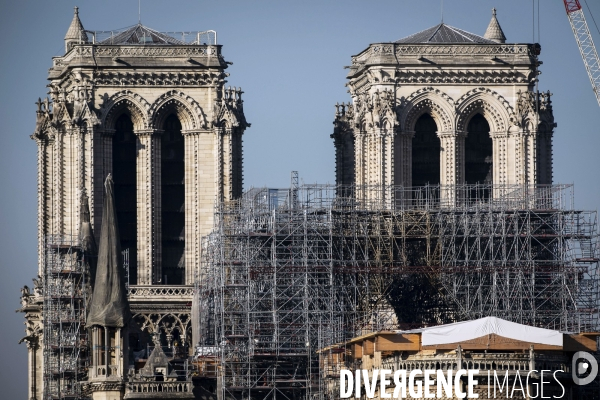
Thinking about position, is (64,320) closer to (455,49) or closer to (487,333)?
(455,49)

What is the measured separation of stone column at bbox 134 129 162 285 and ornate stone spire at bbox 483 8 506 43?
2463 centimetres

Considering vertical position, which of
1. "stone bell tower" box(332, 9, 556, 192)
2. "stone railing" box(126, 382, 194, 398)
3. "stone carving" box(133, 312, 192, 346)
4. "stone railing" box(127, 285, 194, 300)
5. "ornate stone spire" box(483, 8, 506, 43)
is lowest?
"stone railing" box(126, 382, 194, 398)

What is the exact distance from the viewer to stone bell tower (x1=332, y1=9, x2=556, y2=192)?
154 metres

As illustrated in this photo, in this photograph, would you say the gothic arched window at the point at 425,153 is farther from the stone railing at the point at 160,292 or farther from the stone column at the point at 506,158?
the stone railing at the point at 160,292

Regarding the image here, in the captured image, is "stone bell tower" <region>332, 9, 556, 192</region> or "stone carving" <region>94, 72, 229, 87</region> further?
"stone carving" <region>94, 72, 229, 87</region>

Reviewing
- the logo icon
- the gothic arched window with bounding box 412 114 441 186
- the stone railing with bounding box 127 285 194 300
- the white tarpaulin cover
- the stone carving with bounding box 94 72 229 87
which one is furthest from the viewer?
the stone carving with bounding box 94 72 229 87

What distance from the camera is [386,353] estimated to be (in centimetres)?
13000

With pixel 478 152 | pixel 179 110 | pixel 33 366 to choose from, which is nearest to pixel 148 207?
pixel 179 110

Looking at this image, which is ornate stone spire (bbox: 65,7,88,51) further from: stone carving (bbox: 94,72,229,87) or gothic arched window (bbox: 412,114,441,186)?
gothic arched window (bbox: 412,114,441,186)

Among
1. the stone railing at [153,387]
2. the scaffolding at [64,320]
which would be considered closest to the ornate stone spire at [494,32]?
the scaffolding at [64,320]

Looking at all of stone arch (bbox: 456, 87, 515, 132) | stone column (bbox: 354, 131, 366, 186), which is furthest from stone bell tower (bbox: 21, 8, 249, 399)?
stone arch (bbox: 456, 87, 515, 132)

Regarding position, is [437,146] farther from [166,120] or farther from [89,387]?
[89,387]

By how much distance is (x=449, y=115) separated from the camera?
155 metres

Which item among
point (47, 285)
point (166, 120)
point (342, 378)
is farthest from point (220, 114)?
point (342, 378)
